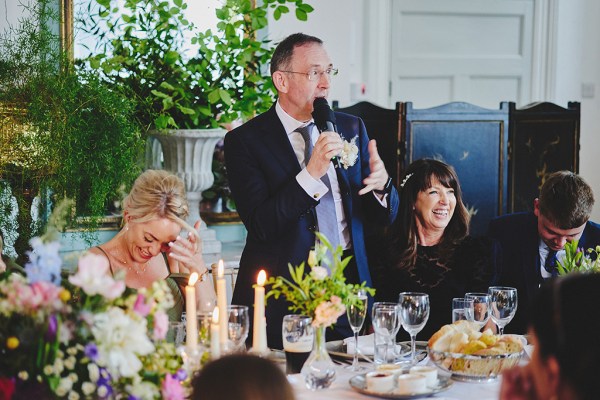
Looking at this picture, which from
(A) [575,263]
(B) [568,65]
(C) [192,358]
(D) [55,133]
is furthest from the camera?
(B) [568,65]

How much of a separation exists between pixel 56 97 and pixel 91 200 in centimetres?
37

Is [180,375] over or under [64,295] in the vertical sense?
under

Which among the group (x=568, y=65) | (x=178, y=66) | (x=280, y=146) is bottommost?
(x=280, y=146)

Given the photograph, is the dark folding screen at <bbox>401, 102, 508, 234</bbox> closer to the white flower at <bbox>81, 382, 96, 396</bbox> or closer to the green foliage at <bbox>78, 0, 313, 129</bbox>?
the green foliage at <bbox>78, 0, 313, 129</bbox>

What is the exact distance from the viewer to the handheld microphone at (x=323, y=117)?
2.65m

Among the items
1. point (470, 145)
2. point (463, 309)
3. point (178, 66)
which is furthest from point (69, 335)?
point (470, 145)

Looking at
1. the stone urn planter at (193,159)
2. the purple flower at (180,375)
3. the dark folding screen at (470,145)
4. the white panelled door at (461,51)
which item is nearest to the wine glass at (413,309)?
the purple flower at (180,375)

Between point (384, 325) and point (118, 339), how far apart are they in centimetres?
88

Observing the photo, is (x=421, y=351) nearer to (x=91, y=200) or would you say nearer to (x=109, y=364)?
(x=109, y=364)

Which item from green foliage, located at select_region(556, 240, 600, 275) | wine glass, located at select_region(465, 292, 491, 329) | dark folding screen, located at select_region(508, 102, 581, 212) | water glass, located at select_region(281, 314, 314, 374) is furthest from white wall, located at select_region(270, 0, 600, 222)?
water glass, located at select_region(281, 314, 314, 374)

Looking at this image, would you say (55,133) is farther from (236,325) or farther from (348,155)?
(236,325)

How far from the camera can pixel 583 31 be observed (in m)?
6.10

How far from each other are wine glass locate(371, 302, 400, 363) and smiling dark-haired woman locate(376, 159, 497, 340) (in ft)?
2.12

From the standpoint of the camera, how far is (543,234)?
3.09 metres
